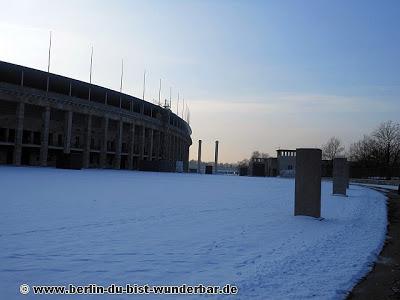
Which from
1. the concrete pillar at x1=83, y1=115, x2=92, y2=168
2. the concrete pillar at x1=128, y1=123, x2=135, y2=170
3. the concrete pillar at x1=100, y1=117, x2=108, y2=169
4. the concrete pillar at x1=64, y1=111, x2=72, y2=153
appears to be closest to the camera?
the concrete pillar at x1=64, y1=111, x2=72, y2=153

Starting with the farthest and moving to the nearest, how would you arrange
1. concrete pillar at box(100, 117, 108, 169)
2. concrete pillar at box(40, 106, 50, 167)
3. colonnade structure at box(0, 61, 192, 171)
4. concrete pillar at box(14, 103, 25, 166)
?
concrete pillar at box(100, 117, 108, 169) < concrete pillar at box(40, 106, 50, 167) < colonnade structure at box(0, 61, 192, 171) < concrete pillar at box(14, 103, 25, 166)

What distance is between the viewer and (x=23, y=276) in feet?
21.3

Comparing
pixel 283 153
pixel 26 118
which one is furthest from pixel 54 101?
pixel 283 153

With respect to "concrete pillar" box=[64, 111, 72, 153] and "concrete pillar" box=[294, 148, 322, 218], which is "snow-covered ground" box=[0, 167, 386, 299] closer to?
"concrete pillar" box=[294, 148, 322, 218]

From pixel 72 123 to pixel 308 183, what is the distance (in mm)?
58476

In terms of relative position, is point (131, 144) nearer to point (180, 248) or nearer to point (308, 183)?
point (308, 183)

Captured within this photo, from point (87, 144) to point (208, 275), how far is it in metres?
64.5

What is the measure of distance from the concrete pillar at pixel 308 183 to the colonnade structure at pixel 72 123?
157ft

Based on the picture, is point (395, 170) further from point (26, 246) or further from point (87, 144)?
point (26, 246)

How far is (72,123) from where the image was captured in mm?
70125

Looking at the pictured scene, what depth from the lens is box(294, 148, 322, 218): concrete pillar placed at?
16.3 meters

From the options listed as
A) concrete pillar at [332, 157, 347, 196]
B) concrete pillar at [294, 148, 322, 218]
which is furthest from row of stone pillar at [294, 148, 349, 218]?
concrete pillar at [332, 157, 347, 196]

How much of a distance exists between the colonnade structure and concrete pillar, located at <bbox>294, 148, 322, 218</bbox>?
157 ft

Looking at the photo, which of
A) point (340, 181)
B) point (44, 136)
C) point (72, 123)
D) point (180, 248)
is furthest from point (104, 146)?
point (180, 248)
